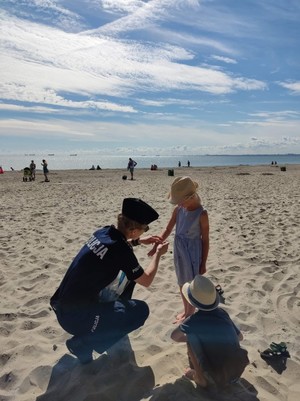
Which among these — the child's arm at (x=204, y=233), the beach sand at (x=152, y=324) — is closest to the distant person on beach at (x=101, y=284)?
the beach sand at (x=152, y=324)

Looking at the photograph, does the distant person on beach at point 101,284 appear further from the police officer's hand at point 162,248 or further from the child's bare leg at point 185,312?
the child's bare leg at point 185,312

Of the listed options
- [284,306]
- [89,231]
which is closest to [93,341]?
[284,306]

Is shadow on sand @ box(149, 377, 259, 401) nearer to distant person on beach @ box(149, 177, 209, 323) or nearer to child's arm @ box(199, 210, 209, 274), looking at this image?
distant person on beach @ box(149, 177, 209, 323)

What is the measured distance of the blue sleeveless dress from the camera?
3.81m

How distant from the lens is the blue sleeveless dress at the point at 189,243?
381 centimetres

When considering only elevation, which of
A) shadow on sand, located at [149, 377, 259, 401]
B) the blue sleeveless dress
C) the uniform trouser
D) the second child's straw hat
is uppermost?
the second child's straw hat

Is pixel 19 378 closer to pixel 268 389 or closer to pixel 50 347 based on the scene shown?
pixel 50 347

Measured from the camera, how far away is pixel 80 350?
3.15 m

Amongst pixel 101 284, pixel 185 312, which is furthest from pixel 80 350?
pixel 185 312

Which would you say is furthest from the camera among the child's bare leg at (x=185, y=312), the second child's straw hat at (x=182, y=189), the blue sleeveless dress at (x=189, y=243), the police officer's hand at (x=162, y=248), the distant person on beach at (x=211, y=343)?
the child's bare leg at (x=185, y=312)

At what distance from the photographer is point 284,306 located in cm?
435

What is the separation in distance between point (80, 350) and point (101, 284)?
659mm

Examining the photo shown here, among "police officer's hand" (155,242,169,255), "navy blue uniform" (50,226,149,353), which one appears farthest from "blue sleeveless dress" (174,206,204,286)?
"navy blue uniform" (50,226,149,353)

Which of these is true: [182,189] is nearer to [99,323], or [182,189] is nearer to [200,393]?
[99,323]
